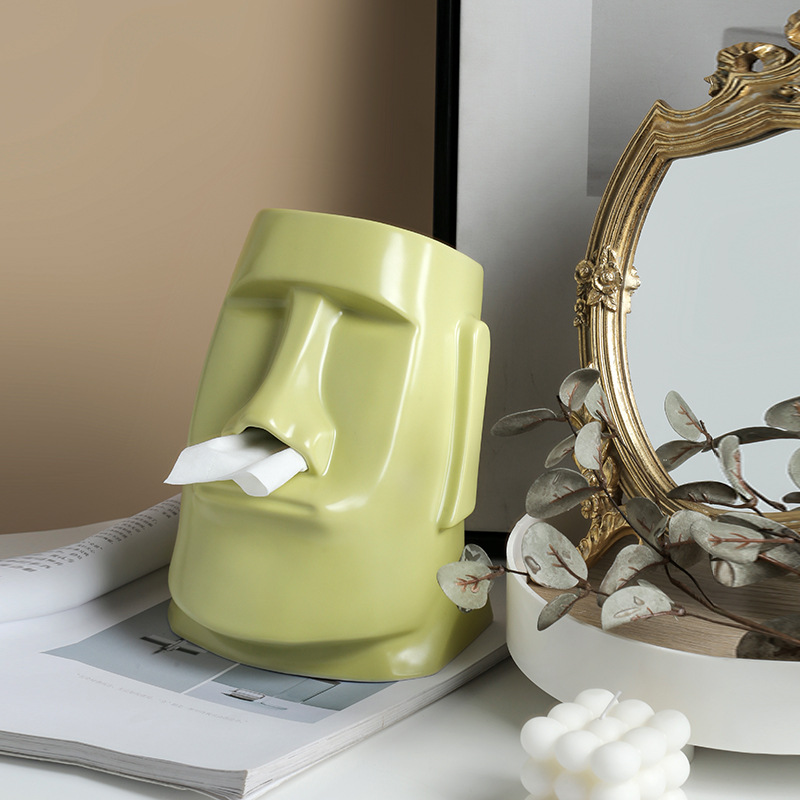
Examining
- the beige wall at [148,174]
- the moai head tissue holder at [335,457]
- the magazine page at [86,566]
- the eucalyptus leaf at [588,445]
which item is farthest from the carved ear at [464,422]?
the beige wall at [148,174]

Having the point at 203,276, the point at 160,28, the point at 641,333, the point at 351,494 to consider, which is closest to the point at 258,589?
the point at 351,494

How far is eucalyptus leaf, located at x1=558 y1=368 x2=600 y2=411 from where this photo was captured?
43 cm

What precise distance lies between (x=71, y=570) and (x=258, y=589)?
0.17 m

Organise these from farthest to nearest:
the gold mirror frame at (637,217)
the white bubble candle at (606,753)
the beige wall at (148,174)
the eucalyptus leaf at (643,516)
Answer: the beige wall at (148,174)
the gold mirror frame at (637,217)
the eucalyptus leaf at (643,516)
the white bubble candle at (606,753)

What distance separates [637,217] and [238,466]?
1.11 ft

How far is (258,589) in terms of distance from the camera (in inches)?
18.4

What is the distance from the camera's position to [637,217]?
585 millimetres

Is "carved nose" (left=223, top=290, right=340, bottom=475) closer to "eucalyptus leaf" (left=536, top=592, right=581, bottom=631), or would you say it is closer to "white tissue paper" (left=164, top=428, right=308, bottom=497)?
"white tissue paper" (left=164, top=428, right=308, bottom=497)

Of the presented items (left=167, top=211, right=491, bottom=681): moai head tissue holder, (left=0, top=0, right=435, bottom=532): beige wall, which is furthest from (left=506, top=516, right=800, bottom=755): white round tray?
(left=0, top=0, right=435, bottom=532): beige wall

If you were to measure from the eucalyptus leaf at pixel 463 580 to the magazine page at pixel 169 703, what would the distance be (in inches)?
3.2

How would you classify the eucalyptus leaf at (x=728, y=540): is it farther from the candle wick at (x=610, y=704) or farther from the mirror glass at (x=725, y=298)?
the mirror glass at (x=725, y=298)

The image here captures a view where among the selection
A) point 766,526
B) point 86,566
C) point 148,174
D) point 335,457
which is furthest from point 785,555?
point 148,174

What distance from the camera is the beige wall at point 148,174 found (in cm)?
83

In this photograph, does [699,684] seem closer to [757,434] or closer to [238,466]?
[757,434]
